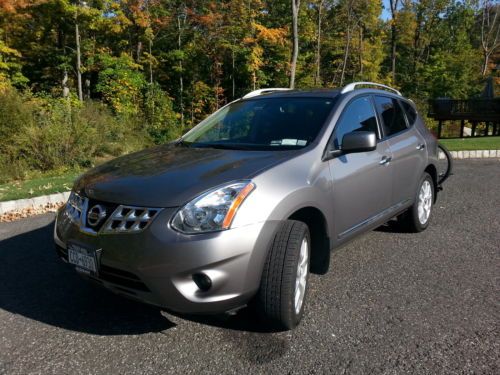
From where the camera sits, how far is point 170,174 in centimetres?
286

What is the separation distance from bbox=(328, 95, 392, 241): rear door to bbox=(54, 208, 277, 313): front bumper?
3.23 ft

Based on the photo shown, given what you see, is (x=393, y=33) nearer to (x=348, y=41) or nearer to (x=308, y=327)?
(x=348, y=41)

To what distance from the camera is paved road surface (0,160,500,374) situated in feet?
8.37

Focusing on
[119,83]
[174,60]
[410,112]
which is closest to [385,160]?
[410,112]

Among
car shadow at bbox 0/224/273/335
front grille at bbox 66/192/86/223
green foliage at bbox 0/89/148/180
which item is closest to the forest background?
green foliage at bbox 0/89/148/180

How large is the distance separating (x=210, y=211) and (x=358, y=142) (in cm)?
139

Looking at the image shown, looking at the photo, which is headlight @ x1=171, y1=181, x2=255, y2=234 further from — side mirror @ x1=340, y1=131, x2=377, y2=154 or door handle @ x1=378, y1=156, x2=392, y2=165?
door handle @ x1=378, y1=156, x2=392, y2=165

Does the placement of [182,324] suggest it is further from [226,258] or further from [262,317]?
[226,258]

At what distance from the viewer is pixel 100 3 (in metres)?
17.0

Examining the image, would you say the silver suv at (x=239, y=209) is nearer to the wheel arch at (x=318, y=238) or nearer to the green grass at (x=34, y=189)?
the wheel arch at (x=318, y=238)

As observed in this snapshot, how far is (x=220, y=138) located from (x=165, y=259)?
5.49 ft

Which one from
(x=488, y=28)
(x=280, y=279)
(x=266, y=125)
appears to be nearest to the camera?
(x=280, y=279)

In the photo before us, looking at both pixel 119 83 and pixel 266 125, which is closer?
pixel 266 125

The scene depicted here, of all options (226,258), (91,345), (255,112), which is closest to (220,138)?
(255,112)
